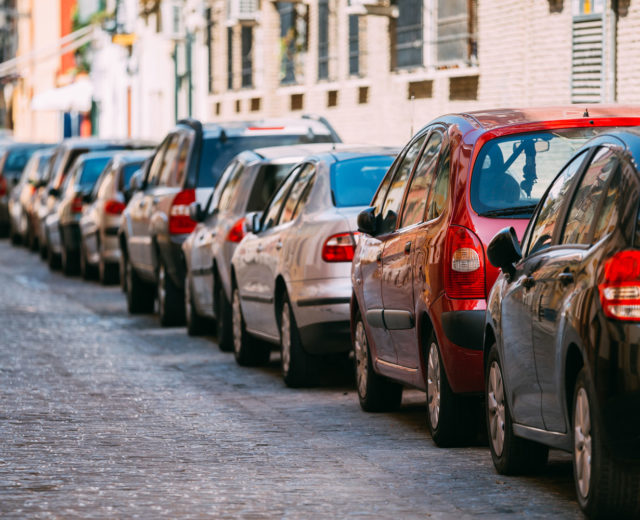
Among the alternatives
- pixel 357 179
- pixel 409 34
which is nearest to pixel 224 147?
pixel 357 179

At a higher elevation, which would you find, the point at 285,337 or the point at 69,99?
the point at 69,99

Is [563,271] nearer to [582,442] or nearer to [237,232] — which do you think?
[582,442]

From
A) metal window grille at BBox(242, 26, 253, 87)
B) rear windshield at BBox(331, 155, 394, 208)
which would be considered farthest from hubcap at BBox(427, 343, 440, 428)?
metal window grille at BBox(242, 26, 253, 87)

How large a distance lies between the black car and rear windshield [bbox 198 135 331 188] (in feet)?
27.4

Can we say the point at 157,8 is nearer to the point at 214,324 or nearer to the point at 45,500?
the point at 214,324

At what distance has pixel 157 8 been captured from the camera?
4597 centimetres

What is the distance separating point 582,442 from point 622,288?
0.75m

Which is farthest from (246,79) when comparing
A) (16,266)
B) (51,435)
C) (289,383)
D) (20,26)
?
(20,26)

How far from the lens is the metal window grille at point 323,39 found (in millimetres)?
30173

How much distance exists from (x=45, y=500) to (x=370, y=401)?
3.49 meters

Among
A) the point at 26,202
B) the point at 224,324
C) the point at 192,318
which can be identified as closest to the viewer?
the point at 224,324

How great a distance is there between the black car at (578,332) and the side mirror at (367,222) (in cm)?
199

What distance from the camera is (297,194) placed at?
492 inches

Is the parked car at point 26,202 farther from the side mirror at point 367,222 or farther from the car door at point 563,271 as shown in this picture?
the car door at point 563,271
